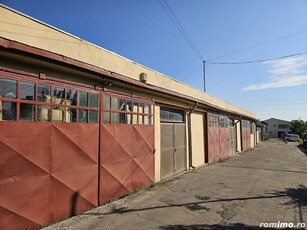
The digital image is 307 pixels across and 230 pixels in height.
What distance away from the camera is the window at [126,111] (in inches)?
299

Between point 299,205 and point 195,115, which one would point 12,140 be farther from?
point 195,115

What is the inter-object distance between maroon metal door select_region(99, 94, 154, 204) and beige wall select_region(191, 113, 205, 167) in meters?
5.12

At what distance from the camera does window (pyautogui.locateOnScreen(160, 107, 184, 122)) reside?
1122 centimetres

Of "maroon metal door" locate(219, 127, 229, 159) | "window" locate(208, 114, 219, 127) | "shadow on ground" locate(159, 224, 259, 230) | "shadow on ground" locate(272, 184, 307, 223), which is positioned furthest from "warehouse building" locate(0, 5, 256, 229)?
"maroon metal door" locate(219, 127, 229, 159)

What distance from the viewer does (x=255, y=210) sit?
22.3 ft

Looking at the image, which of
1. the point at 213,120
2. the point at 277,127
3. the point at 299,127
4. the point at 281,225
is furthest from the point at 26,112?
the point at 277,127

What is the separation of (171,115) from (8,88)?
789 cm

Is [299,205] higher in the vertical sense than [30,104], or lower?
lower

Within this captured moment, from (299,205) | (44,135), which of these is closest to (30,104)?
(44,135)

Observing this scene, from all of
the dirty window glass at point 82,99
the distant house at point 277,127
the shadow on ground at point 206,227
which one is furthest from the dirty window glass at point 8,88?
the distant house at point 277,127

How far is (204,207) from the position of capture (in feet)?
23.1

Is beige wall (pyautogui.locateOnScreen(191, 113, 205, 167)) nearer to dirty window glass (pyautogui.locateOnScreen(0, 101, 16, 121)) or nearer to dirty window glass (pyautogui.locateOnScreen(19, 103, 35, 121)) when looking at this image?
dirty window glass (pyautogui.locateOnScreen(19, 103, 35, 121))

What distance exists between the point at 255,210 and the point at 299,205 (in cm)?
138

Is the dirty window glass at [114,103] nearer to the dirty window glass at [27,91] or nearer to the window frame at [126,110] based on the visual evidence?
the window frame at [126,110]
